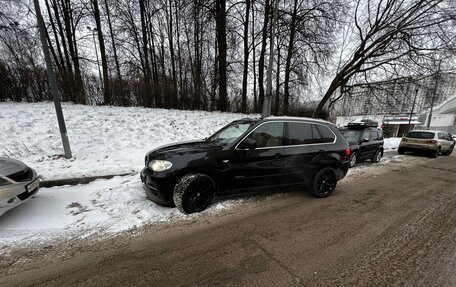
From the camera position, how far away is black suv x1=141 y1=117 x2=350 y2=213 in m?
3.69

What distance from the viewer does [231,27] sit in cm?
1449

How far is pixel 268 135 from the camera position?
4281 mm

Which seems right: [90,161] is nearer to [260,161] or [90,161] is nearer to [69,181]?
[69,181]

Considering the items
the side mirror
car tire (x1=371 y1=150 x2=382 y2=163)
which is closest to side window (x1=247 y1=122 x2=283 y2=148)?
the side mirror

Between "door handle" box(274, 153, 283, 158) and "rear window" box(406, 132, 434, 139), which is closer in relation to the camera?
"door handle" box(274, 153, 283, 158)

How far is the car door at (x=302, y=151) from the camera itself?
4430 mm

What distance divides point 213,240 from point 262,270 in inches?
34.4

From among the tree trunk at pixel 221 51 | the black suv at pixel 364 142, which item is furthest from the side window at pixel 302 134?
the tree trunk at pixel 221 51

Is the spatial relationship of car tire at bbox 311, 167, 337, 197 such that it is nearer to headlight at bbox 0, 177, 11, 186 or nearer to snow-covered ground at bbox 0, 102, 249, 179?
snow-covered ground at bbox 0, 102, 249, 179

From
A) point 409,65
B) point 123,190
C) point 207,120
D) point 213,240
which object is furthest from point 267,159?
point 409,65

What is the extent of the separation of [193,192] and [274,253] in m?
1.68

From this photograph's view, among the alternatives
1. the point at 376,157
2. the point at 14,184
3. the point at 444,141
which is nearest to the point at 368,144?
the point at 376,157

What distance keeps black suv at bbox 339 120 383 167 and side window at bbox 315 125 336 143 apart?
376 cm

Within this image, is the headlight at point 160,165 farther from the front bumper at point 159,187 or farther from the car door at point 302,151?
the car door at point 302,151
